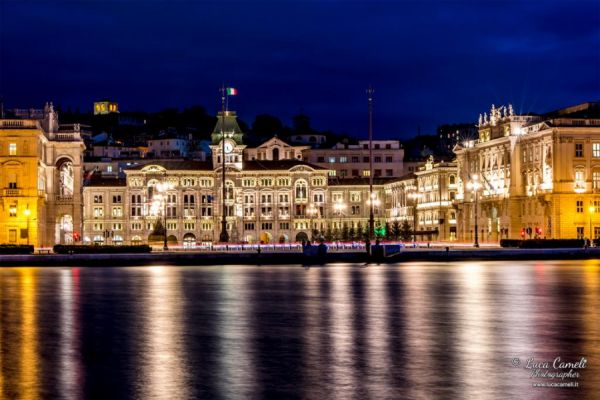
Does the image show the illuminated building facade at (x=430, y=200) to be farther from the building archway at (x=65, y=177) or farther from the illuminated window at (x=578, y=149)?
the building archway at (x=65, y=177)

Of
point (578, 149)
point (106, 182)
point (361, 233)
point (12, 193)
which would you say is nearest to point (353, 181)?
point (361, 233)

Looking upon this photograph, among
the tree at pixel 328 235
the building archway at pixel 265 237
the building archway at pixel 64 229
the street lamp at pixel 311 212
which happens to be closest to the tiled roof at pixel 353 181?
the street lamp at pixel 311 212

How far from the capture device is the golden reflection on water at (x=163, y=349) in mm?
16828

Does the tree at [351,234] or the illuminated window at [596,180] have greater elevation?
the illuminated window at [596,180]

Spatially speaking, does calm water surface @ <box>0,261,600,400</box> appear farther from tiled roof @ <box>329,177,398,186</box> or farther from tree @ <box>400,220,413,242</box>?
tiled roof @ <box>329,177,398,186</box>

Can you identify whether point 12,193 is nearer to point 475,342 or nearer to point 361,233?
point 361,233

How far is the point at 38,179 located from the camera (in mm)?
112938

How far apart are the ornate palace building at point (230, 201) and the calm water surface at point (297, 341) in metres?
115

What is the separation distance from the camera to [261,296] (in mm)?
36531

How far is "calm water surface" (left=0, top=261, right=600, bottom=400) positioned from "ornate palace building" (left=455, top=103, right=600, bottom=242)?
63.8m

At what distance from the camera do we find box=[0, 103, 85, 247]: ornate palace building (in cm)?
10988

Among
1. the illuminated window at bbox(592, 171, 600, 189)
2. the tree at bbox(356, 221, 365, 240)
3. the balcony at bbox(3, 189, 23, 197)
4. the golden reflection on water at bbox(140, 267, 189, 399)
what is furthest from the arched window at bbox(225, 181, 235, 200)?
the golden reflection on water at bbox(140, 267, 189, 399)

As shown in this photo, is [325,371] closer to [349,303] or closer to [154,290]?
→ [349,303]

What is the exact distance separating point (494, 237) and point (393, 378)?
105846mm
